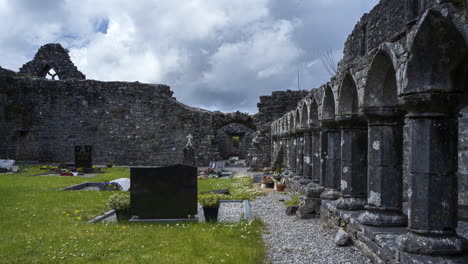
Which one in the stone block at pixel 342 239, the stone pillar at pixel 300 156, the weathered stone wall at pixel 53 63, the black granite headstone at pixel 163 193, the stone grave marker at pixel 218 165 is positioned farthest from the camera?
the weathered stone wall at pixel 53 63

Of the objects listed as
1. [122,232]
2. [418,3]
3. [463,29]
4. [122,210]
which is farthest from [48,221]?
[418,3]

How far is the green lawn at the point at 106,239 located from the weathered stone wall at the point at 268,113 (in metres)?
12.5

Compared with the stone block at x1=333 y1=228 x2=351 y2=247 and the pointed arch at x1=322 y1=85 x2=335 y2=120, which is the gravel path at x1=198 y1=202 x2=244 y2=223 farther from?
the pointed arch at x1=322 y1=85 x2=335 y2=120

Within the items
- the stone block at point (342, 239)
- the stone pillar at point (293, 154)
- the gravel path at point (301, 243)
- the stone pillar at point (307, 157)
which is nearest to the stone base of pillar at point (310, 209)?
the gravel path at point (301, 243)

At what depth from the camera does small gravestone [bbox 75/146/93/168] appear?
698 inches

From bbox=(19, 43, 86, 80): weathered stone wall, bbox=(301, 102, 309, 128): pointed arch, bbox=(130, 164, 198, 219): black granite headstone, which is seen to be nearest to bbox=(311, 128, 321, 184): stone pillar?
bbox=(301, 102, 309, 128): pointed arch

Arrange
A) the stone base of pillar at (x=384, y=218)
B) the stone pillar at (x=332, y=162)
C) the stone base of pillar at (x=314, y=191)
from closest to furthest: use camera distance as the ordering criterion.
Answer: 1. the stone base of pillar at (x=384, y=218)
2. the stone pillar at (x=332, y=162)
3. the stone base of pillar at (x=314, y=191)

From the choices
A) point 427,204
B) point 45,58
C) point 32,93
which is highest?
point 45,58

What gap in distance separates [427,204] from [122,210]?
18.6ft

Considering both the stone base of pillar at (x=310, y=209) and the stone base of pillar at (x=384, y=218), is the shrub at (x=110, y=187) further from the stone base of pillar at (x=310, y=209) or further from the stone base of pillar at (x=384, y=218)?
the stone base of pillar at (x=384, y=218)

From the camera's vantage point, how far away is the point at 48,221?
692cm

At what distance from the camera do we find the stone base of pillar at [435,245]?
10.9ft

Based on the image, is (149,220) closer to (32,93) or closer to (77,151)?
(77,151)

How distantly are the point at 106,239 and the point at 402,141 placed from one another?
183 inches
